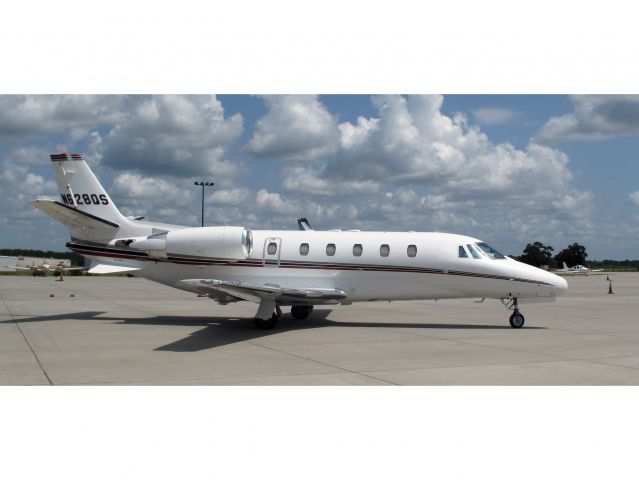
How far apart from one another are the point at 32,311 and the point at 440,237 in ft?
46.7

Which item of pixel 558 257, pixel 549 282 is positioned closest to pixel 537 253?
pixel 558 257

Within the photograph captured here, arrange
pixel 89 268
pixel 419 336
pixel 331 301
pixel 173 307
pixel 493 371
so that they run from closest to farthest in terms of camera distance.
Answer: pixel 493 371 < pixel 419 336 < pixel 331 301 < pixel 89 268 < pixel 173 307

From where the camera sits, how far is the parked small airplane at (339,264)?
1708 centimetres

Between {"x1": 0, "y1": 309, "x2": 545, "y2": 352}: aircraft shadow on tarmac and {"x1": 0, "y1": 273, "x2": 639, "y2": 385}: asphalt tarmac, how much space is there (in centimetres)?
3

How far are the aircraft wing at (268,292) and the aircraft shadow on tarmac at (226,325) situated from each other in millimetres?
872

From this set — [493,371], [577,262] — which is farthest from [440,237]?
[577,262]

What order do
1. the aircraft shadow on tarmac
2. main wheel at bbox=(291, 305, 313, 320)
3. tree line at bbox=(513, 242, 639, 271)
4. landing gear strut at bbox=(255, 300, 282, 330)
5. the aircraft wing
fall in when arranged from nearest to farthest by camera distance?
the aircraft wing < the aircraft shadow on tarmac < landing gear strut at bbox=(255, 300, 282, 330) < main wheel at bbox=(291, 305, 313, 320) < tree line at bbox=(513, 242, 639, 271)

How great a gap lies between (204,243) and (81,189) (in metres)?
4.77

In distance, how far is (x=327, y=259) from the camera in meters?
17.4

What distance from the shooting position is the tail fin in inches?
737

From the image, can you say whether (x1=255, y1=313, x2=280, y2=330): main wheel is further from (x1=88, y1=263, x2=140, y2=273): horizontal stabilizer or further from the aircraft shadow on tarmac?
(x1=88, y1=263, x2=140, y2=273): horizontal stabilizer

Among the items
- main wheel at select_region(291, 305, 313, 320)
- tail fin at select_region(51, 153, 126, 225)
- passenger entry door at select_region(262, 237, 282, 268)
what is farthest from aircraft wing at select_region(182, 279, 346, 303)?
tail fin at select_region(51, 153, 126, 225)

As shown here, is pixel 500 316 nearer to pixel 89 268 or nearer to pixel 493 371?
pixel 493 371

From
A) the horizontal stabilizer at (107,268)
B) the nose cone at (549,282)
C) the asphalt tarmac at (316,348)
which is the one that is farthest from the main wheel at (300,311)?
the nose cone at (549,282)
